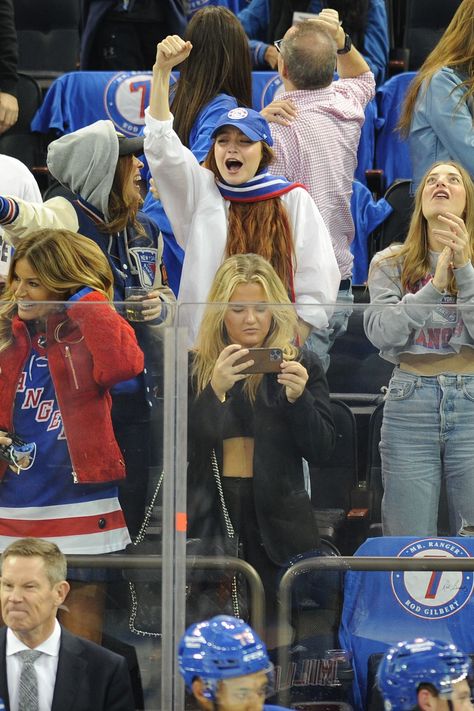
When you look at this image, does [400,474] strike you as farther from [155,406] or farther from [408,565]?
[155,406]

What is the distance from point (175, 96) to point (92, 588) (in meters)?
1.92

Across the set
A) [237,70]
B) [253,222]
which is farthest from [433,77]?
[253,222]

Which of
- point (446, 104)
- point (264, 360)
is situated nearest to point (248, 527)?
point (264, 360)

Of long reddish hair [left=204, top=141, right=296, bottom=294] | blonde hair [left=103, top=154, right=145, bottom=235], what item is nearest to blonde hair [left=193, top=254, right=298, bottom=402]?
long reddish hair [left=204, top=141, right=296, bottom=294]

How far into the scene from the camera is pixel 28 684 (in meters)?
3.11

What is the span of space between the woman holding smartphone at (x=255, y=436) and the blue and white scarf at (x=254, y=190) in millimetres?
724

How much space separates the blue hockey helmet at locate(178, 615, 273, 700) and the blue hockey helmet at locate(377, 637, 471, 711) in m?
0.28

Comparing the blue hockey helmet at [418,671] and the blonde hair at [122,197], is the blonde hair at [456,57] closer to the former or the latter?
the blonde hair at [122,197]

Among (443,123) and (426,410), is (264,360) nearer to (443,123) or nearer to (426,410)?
(426,410)

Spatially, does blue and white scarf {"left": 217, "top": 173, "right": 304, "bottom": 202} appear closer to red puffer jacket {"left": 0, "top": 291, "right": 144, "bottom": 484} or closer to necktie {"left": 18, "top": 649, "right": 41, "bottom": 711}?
red puffer jacket {"left": 0, "top": 291, "right": 144, "bottom": 484}

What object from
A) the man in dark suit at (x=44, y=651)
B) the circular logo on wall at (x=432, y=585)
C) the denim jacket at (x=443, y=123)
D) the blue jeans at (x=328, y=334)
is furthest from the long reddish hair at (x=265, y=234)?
the man in dark suit at (x=44, y=651)

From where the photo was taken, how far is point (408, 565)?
11.2 ft

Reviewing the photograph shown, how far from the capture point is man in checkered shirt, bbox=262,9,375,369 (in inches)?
178

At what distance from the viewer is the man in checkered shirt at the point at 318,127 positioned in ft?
14.8
